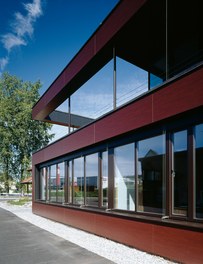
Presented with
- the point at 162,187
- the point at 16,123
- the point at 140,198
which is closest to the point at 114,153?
the point at 140,198

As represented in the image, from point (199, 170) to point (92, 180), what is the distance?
5570 millimetres

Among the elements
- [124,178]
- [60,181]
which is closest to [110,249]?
[124,178]

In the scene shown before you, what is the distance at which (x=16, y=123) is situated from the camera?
42.1 m

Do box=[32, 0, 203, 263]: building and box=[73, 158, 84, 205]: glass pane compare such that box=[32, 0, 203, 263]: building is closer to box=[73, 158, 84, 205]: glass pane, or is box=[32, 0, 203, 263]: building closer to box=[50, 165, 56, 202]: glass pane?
box=[73, 158, 84, 205]: glass pane

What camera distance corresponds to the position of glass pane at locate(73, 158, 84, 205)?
1183 cm

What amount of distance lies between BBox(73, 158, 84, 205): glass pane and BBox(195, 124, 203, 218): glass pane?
252 inches

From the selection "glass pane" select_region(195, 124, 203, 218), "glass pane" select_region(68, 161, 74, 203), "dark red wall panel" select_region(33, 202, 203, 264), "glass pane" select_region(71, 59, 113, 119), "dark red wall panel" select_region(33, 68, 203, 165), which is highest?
"glass pane" select_region(71, 59, 113, 119)

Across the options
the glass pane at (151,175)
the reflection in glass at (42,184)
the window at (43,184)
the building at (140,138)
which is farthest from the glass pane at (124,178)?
the reflection in glass at (42,184)

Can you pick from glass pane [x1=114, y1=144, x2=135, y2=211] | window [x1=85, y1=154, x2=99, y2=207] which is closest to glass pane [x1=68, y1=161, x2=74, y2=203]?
window [x1=85, y1=154, x2=99, y2=207]

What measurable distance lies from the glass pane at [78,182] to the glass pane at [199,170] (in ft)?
21.0

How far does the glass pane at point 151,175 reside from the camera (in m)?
7.20

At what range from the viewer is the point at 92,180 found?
1098 centimetres

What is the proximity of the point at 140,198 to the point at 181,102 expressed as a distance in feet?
9.87

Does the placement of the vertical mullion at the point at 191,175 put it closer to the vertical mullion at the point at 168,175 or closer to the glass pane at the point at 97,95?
the vertical mullion at the point at 168,175
